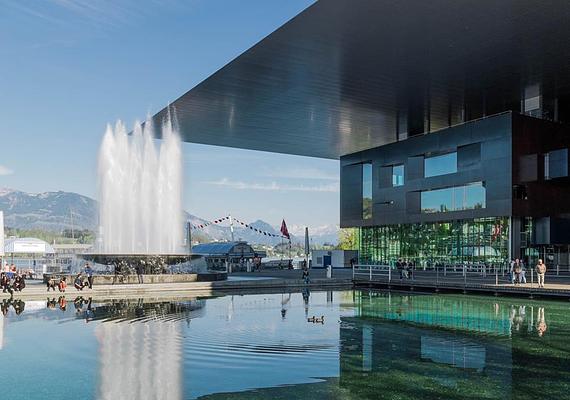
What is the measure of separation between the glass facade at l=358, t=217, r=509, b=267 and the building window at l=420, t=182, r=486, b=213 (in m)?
1.20

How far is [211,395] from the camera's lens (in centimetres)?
1093

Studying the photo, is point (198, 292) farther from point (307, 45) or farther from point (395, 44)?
point (395, 44)

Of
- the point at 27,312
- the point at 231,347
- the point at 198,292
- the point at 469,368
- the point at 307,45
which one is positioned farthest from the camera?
the point at 198,292

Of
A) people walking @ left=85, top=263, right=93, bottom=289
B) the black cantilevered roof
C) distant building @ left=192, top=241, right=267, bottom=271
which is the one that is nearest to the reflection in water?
people walking @ left=85, top=263, right=93, bottom=289

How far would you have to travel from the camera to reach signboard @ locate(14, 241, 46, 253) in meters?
44.9

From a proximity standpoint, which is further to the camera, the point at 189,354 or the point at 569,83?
the point at 569,83

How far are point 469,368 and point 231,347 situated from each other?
5729 millimetres

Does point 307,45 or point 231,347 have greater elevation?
point 307,45

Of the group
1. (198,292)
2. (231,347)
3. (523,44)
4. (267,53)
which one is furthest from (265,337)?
(523,44)

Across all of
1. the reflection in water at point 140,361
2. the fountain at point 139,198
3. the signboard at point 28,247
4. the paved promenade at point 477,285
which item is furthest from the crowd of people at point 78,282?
the paved promenade at point 477,285

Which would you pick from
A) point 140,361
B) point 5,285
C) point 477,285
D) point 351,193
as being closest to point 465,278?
point 477,285

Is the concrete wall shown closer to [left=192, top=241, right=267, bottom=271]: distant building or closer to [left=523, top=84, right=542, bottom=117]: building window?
[left=523, top=84, right=542, bottom=117]: building window

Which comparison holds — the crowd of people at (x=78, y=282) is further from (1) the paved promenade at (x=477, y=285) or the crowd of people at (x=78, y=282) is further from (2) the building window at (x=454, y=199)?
(2) the building window at (x=454, y=199)

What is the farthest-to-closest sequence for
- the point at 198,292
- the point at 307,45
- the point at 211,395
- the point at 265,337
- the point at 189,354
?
the point at 198,292, the point at 307,45, the point at 265,337, the point at 189,354, the point at 211,395
